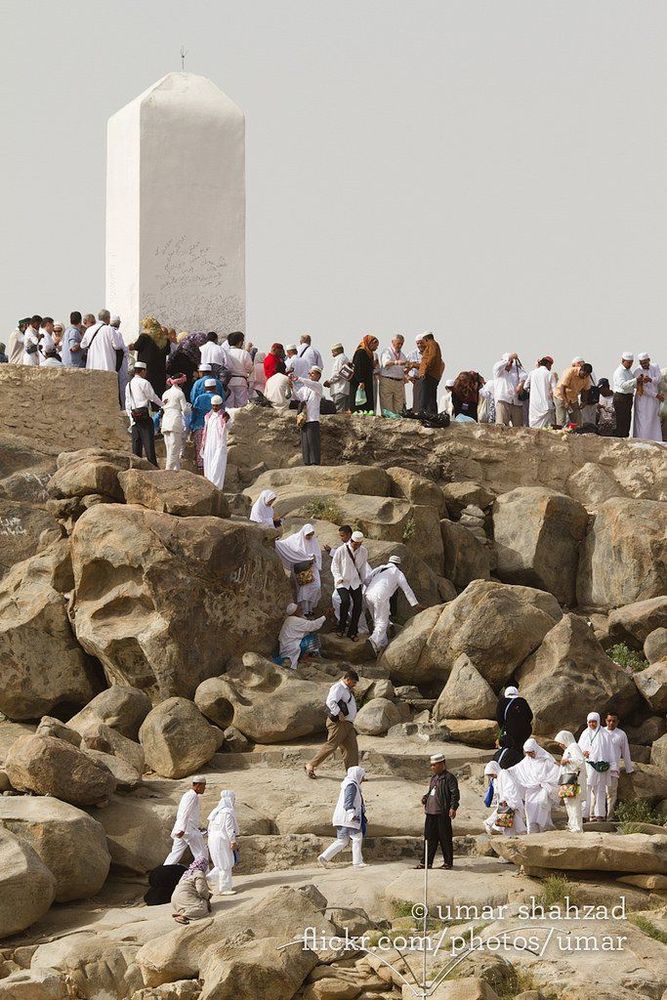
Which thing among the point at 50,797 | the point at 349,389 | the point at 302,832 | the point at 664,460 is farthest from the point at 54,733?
the point at 664,460

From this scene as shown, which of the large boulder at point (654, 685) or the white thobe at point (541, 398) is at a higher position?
the white thobe at point (541, 398)

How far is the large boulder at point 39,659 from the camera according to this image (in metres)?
19.0

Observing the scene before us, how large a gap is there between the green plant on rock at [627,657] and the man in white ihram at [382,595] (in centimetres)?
247

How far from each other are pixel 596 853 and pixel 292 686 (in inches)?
186

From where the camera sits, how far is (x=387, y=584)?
2009 centimetres

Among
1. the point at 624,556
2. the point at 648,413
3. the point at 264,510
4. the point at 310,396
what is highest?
the point at 310,396

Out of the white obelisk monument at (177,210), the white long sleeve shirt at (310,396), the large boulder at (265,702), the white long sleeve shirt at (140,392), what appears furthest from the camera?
the white obelisk monument at (177,210)

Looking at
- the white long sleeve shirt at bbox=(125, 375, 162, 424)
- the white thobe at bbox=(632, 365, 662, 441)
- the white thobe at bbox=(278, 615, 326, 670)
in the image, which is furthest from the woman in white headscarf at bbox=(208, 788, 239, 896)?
the white thobe at bbox=(632, 365, 662, 441)

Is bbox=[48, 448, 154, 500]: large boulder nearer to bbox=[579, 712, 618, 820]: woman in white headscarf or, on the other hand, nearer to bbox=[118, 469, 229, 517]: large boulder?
bbox=[118, 469, 229, 517]: large boulder

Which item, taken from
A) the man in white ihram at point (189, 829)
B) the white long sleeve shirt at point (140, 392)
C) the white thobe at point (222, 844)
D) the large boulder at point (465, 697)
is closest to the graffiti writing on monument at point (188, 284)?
the white long sleeve shirt at point (140, 392)

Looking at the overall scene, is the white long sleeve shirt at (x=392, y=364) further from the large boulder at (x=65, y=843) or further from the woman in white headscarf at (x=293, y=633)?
the large boulder at (x=65, y=843)

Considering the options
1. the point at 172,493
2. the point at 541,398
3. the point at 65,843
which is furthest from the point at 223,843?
the point at 541,398

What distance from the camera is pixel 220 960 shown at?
500 inches

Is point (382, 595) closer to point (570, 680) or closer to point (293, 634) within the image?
point (293, 634)
